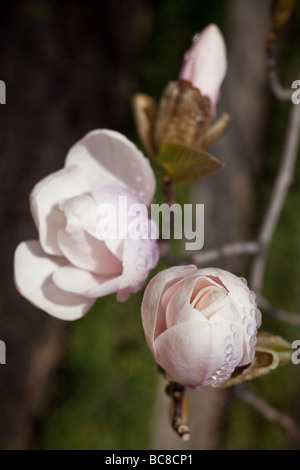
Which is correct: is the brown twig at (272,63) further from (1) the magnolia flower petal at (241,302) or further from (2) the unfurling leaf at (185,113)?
(1) the magnolia flower petal at (241,302)

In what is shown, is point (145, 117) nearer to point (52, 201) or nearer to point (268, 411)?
point (52, 201)

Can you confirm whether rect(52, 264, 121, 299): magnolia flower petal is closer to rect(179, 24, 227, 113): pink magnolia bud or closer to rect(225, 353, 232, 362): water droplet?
rect(225, 353, 232, 362): water droplet

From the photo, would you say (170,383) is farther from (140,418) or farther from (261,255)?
(140,418)

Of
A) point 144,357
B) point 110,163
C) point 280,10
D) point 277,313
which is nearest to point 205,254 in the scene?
point 277,313

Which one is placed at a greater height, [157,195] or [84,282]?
[84,282]

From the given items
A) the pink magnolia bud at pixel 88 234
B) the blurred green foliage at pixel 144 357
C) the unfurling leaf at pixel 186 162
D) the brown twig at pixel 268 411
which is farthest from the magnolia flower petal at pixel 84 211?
the blurred green foliage at pixel 144 357

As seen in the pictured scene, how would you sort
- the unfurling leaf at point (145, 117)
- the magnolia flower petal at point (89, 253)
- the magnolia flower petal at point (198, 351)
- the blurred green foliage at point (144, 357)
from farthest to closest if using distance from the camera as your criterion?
the blurred green foliage at point (144, 357)
the unfurling leaf at point (145, 117)
the magnolia flower petal at point (89, 253)
the magnolia flower petal at point (198, 351)
